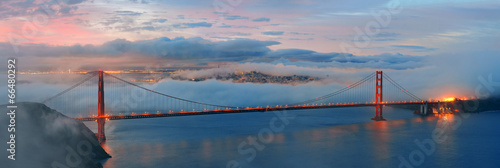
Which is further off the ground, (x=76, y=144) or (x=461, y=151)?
(x=76, y=144)

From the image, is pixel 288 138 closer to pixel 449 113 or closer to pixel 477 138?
pixel 477 138

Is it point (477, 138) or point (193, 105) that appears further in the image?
point (193, 105)

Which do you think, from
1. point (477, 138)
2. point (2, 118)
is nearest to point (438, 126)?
point (477, 138)

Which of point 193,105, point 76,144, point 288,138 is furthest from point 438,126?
point 193,105

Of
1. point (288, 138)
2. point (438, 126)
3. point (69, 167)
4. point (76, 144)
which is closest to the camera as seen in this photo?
point (69, 167)

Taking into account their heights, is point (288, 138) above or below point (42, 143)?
below

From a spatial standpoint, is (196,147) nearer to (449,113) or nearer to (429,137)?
(429,137)

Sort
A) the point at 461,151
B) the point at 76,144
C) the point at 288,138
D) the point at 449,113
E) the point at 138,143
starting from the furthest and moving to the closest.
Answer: the point at 449,113 → the point at 288,138 → the point at 138,143 → the point at 461,151 → the point at 76,144

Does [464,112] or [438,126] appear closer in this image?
[438,126]

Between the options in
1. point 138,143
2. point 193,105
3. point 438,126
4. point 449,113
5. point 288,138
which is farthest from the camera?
point 193,105
